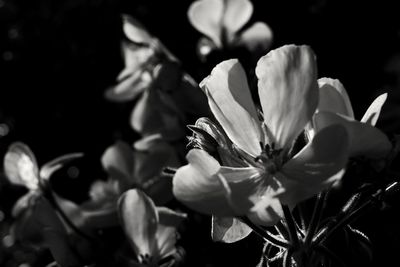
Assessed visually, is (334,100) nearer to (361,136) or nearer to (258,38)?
(361,136)

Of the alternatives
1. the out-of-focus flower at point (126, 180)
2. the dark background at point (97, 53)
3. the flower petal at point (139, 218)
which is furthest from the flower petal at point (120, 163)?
the dark background at point (97, 53)

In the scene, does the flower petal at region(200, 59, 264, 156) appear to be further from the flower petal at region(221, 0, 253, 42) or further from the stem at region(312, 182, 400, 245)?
the flower petal at region(221, 0, 253, 42)

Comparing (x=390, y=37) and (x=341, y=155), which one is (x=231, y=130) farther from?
(x=390, y=37)

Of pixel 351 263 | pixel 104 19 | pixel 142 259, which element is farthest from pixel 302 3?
pixel 351 263

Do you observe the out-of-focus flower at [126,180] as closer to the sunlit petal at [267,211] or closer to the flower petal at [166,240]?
the flower petal at [166,240]

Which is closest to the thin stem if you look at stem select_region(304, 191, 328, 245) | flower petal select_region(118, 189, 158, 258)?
stem select_region(304, 191, 328, 245)
